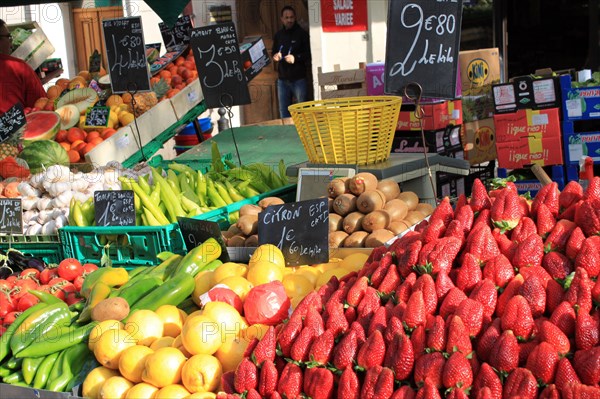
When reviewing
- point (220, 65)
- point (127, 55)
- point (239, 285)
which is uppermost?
point (127, 55)

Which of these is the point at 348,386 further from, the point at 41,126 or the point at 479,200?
the point at 41,126

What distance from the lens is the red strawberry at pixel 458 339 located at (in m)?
2.16

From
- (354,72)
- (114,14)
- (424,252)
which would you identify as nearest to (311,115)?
(424,252)

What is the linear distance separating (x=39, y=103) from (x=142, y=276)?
4454 millimetres

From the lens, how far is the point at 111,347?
2.76 m

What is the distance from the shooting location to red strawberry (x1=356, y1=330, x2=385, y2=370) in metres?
2.23

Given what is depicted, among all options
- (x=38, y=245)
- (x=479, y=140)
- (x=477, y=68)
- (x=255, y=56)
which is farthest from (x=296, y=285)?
(x=477, y=68)

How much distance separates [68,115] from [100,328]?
4384 millimetres

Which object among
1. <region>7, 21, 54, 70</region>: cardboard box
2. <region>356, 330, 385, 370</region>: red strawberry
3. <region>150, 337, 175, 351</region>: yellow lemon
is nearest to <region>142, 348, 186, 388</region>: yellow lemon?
<region>150, 337, 175, 351</region>: yellow lemon

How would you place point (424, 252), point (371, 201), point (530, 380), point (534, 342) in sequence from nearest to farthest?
point (530, 380) < point (534, 342) < point (424, 252) < point (371, 201)

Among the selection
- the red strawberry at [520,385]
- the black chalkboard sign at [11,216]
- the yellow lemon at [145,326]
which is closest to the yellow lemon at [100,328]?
the yellow lemon at [145,326]

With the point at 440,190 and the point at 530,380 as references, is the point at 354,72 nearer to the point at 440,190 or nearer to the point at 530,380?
the point at 440,190

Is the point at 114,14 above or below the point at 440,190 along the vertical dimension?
above

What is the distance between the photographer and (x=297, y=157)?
19.8ft
